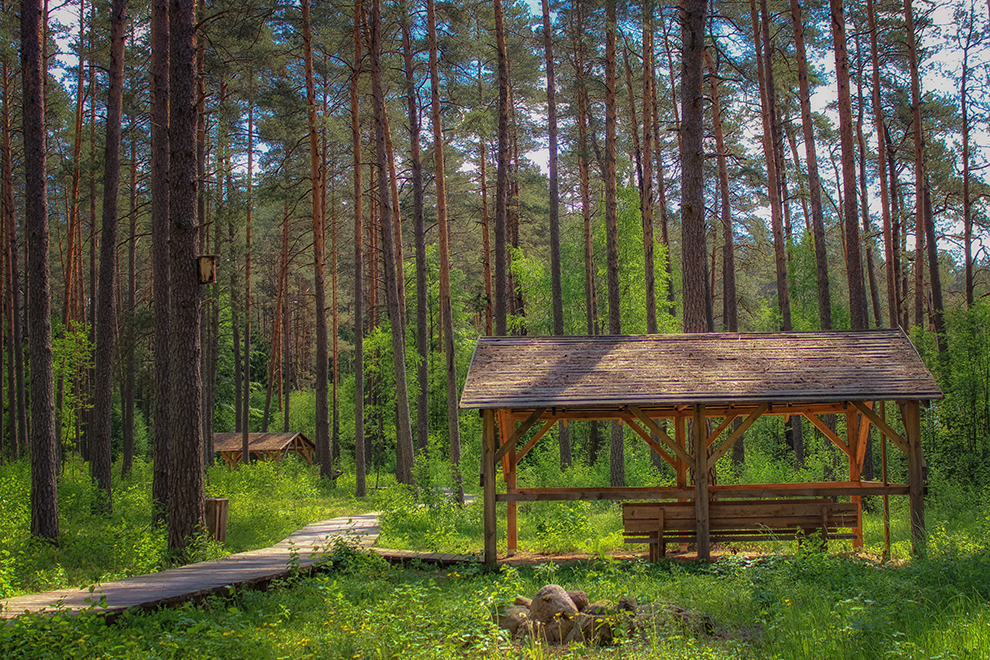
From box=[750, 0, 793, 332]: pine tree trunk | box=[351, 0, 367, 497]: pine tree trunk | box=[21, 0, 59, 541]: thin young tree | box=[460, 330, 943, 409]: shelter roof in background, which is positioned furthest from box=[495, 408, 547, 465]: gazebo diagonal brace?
box=[750, 0, 793, 332]: pine tree trunk

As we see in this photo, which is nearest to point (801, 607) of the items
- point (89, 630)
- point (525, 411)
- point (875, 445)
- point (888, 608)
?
point (888, 608)

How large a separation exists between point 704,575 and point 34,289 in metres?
10.2

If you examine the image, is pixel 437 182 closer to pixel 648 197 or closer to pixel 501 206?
pixel 501 206

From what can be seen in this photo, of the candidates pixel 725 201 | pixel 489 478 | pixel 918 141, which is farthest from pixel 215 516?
pixel 918 141

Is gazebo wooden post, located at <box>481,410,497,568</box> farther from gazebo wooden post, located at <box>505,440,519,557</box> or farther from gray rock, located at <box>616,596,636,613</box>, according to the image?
gray rock, located at <box>616,596,636,613</box>

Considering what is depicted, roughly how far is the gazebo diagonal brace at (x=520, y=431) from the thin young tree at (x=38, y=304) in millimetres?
6586

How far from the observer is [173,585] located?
701 cm

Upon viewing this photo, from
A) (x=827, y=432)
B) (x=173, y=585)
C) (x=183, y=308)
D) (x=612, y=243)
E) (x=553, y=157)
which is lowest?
(x=173, y=585)

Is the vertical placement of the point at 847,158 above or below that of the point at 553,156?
below

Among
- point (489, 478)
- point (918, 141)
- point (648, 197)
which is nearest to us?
point (489, 478)

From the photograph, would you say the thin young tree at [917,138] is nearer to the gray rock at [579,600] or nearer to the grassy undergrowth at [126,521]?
the grassy undergrowth at [126,521]

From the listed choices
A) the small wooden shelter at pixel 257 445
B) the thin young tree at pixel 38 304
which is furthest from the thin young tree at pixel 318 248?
the small wooden shelter at pixel 257 445

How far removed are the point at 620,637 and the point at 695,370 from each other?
4.81 metres

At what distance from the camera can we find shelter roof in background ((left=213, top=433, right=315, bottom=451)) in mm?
27297
